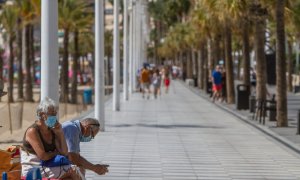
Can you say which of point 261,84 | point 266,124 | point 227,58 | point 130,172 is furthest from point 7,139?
point 227,58

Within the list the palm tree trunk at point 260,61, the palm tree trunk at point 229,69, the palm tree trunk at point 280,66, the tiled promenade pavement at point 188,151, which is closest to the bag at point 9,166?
the tiled promenade pavement at point 188,151

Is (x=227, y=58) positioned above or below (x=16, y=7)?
below

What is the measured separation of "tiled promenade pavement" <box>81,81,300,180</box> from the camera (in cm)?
1367

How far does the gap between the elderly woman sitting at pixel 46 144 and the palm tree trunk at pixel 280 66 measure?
14.7 metres

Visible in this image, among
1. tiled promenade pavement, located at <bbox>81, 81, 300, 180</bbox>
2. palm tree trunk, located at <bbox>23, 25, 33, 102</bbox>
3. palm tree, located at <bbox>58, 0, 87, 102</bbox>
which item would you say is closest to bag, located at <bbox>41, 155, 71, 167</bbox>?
tiled promenade pavement, located at <bbox>81, 81, 300, 180</bbox>

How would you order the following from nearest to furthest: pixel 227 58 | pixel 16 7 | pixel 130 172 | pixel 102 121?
1. pixel 130 172
2. pixel 102 121
3. pixel 227 58
4. pixel 16 7

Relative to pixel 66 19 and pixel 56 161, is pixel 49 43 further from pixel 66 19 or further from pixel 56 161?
pixel 66 19

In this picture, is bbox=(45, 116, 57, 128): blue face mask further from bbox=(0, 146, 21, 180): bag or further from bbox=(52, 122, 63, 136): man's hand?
bbox=(0, 146, 21, 180): bag

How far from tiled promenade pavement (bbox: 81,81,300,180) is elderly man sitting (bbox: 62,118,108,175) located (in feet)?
14.7

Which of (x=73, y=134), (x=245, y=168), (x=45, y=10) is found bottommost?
(x=245, y=168)

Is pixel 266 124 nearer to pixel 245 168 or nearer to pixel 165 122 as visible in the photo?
pixel 165 122

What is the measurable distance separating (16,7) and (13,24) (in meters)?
7.92

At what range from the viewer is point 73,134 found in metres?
8.49

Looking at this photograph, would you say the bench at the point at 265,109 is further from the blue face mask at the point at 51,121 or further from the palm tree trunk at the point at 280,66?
the blue face mask at the point at 51,121
